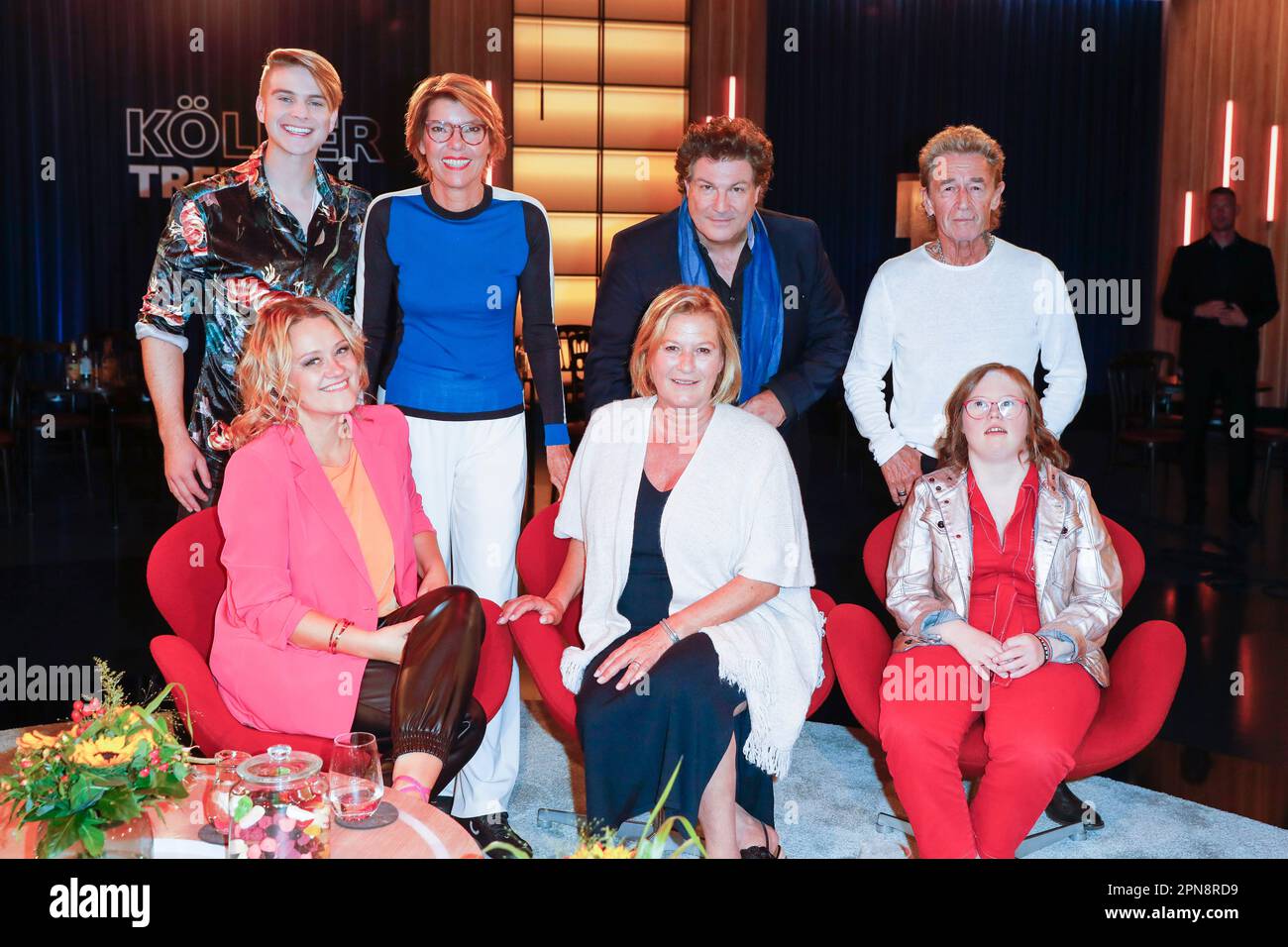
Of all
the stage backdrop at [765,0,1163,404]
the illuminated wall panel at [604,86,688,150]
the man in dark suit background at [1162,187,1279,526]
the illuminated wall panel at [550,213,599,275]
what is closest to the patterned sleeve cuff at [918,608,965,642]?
the man in dark suit background at [1162,187,1279,526]

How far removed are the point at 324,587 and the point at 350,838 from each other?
2.63 feet

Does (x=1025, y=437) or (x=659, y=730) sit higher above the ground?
(x=1025, y=437)

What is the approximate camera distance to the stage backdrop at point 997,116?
10.8 metres

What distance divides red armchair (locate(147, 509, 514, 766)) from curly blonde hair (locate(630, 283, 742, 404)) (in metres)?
0.67

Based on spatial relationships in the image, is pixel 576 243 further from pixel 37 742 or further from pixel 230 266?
pixel 37 742

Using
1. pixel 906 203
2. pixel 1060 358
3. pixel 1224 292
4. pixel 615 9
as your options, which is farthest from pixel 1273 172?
pixel 1060 358

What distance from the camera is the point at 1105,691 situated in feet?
9.45

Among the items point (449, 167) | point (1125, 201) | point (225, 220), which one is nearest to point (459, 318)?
point (449, 167)

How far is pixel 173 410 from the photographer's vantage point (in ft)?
9.93

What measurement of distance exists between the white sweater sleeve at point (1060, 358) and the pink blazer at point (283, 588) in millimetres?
1700

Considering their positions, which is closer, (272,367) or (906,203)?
(272,367)

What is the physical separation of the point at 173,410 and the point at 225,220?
17.8 inches

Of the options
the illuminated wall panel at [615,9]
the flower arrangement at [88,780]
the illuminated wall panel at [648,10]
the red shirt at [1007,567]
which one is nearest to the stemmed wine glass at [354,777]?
the flower arrangement at [88,780]
